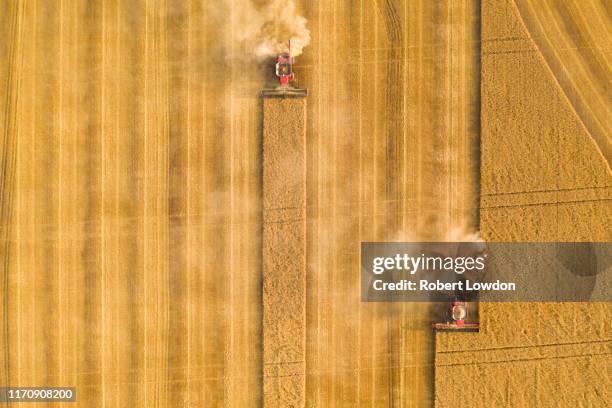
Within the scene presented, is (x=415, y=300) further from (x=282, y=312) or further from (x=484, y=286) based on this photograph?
(x=282, y=312)

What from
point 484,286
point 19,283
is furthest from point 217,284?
point 484,286

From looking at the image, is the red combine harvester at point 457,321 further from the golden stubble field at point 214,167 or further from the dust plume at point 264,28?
the dust plume at point 264,28

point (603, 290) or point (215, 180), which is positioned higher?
point (215, 180)

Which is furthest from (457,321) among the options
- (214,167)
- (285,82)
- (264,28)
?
(264,28)

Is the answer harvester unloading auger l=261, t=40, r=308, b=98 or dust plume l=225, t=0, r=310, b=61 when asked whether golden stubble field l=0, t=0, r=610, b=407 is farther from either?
harvester unloading auger l=261, t=40, r=308, b=98

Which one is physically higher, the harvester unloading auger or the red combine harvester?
the harvester unloading auger

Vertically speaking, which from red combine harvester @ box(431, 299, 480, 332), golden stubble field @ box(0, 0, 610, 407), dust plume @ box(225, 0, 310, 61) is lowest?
red combine harvester @ box(431, 299, 480, 332)

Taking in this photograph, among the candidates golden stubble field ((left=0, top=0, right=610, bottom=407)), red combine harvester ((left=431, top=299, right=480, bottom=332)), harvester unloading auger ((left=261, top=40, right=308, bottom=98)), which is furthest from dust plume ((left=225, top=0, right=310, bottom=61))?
red combine harvester ((left=431, top=299, right=480, bottom=332))
